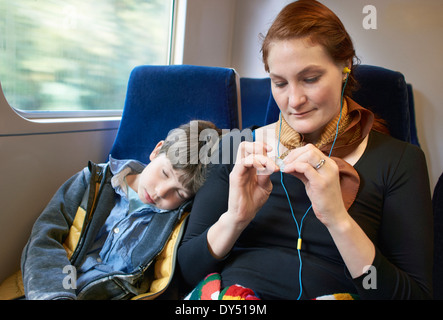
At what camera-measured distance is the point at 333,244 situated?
104cm

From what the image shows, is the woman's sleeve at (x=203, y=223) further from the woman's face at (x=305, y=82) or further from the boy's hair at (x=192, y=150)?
the woman's face at (x=305, y=82)

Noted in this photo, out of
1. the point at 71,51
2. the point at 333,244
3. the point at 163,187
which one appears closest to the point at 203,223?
the point at 163,187

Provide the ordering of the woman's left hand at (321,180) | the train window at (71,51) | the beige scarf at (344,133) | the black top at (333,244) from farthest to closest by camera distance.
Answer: the train window at (71,51) < the beige scarf at (344,133) < the black top at (333,244) < the woman's left hand at (321,180)

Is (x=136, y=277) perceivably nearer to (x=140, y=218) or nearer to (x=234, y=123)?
(x=140, y=218)

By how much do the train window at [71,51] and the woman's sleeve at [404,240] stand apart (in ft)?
4.87

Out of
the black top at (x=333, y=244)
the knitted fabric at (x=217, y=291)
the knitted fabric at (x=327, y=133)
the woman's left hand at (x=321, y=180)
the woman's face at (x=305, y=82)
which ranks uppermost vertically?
the woman's face at (x=305, y=82)

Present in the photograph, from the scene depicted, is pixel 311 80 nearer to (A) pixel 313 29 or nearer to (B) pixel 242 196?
(A) pixel 313 29

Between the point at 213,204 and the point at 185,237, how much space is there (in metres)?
0.16

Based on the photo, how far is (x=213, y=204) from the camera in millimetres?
1186

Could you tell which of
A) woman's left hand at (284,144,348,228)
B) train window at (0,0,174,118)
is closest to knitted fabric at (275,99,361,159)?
woman's left hand at (284,144,348,228)

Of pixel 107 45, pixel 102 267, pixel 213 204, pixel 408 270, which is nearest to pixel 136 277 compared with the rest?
pixel 102 267

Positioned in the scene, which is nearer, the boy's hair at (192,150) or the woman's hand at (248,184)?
the woman's hand at (248,184)

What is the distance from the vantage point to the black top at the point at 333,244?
0.95m

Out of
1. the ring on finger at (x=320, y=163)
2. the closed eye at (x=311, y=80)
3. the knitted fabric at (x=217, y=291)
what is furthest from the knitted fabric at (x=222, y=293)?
the closed eye at (x=311, y=80)
